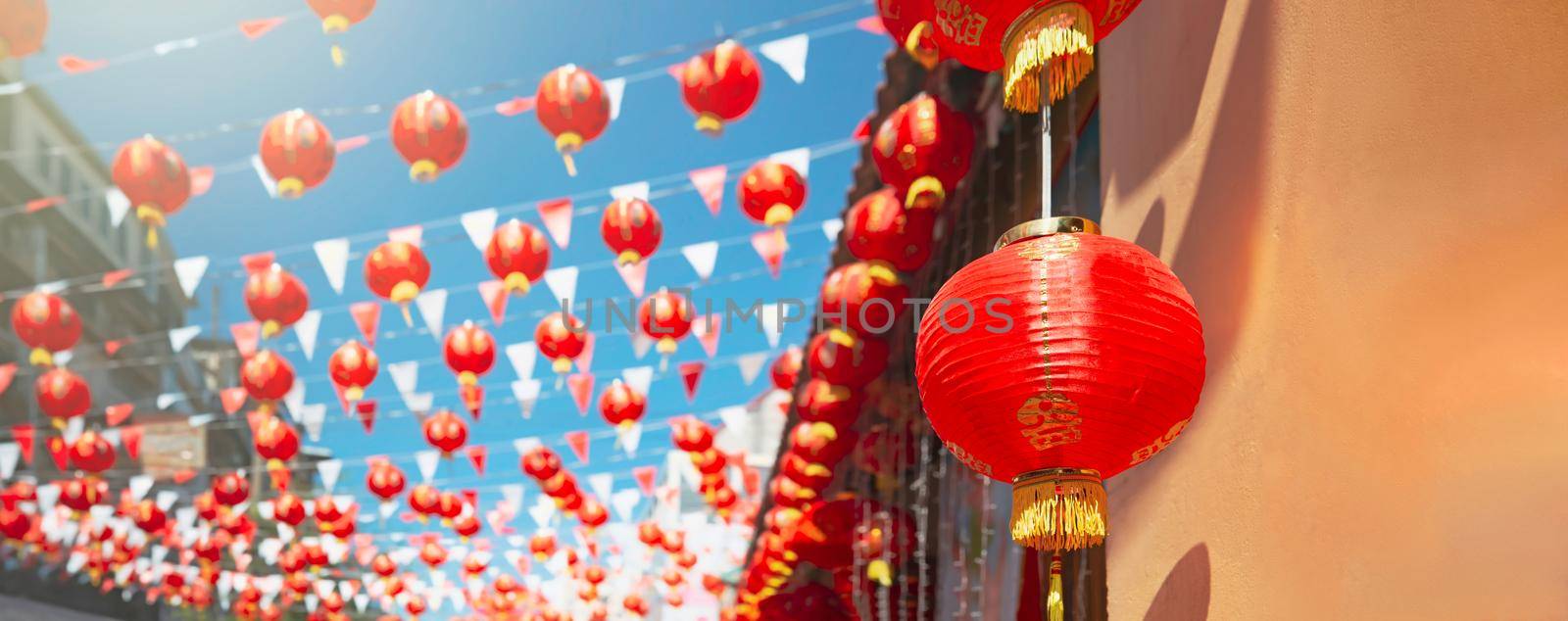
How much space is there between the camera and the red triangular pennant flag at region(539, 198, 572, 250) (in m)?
6.87

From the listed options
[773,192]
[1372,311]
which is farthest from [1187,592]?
[773,192]

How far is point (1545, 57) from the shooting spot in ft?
5.86

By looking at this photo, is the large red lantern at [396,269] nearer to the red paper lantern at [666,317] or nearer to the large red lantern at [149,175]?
the large red lantern at [149,175]

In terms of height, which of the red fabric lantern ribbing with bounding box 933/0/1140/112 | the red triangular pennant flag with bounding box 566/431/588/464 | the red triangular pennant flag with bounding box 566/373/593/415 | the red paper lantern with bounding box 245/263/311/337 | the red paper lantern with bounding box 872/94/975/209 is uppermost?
the red triangular pennant flag with bounding box 566/431/588/464

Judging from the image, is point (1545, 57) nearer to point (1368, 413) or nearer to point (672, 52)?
point (1368, 413)

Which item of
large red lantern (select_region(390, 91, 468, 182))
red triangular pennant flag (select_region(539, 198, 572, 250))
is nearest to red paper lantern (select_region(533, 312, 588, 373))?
red triangular pennant flag (select_region(539, 198, 572, 250))

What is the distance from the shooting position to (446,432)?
34.6ft

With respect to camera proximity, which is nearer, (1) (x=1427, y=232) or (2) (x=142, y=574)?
(1) (x=1427, y=232)

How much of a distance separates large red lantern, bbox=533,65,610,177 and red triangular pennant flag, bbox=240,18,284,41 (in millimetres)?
1245

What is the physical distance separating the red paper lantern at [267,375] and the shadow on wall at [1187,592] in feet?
23.9

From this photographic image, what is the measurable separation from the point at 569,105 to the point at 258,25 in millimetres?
1475

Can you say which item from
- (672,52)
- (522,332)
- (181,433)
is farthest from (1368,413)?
(181,433)

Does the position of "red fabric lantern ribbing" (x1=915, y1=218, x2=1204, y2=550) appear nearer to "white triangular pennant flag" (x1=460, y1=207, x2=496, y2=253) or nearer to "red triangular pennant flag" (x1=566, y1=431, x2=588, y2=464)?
"white triangular pennant flag" (x1=460, y1=207, x2=496, y2=253)

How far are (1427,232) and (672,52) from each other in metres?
4.21
